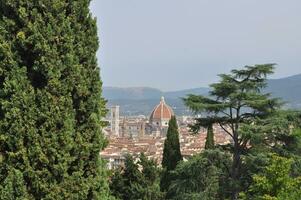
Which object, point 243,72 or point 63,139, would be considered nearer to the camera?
point 63,139

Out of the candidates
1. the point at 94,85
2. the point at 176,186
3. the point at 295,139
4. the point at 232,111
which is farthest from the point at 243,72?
the point at 94,85

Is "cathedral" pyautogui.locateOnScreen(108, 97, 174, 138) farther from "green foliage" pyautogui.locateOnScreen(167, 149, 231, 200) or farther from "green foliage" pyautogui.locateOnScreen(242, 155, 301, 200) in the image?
"green foliage" pyautogui.locateOnScreen(242, 155, 301, 200)

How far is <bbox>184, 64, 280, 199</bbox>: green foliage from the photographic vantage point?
15.8 meters

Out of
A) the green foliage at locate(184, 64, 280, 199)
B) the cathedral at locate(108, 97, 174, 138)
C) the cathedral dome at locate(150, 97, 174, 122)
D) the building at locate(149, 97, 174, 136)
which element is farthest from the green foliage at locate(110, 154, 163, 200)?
the cathedral dome at locate(150, 97, 174, 122)

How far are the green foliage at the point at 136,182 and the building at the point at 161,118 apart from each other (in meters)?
95.1

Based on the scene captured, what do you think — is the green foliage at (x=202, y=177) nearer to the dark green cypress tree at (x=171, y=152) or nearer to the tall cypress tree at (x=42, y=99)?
the dark green cypress tree at (x=171, y=152)

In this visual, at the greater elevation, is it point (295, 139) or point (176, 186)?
point (295, 139)

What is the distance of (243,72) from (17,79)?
36.6 feet

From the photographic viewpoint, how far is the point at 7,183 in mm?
6016

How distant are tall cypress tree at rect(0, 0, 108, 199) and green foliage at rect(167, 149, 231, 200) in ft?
29.1

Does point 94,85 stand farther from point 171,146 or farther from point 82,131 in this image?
point 171,146

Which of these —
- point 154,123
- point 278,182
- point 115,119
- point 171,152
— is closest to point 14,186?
point 278,182

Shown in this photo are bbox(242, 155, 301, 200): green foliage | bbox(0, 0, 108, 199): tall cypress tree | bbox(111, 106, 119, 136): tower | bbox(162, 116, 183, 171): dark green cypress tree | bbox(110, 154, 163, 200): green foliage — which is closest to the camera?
bbox(0, 0, 108, 199): tall cypress tree

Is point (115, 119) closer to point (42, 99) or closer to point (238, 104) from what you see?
point (238, 104)
